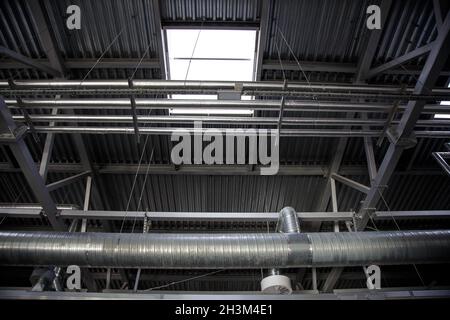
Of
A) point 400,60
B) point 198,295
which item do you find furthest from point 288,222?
point 400,60

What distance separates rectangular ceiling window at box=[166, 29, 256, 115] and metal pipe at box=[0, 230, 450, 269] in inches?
89.0

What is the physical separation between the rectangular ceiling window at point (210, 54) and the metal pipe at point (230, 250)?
2.26 m

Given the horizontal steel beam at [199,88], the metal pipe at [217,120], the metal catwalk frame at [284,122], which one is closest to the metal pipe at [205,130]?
the metal catwalk frame at [284,122]

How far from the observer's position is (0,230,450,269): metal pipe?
12.5ft

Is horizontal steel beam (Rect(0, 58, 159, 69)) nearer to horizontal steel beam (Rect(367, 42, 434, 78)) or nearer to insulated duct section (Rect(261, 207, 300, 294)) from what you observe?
insulated duct section (Rect(261, 207, 300, 294))

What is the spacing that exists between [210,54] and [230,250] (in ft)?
9.95

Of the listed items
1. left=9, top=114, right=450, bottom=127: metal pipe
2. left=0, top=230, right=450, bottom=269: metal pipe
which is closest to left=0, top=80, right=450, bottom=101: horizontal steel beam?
left=9, top=114, right=450, bottom=127: metal pipe

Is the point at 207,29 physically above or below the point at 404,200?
above

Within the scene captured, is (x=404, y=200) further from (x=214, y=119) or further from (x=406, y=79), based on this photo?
(x=214, y=119)

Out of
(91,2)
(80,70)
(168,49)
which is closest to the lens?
(91,2)

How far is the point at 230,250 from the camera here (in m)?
3.84

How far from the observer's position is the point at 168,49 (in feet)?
14.8
